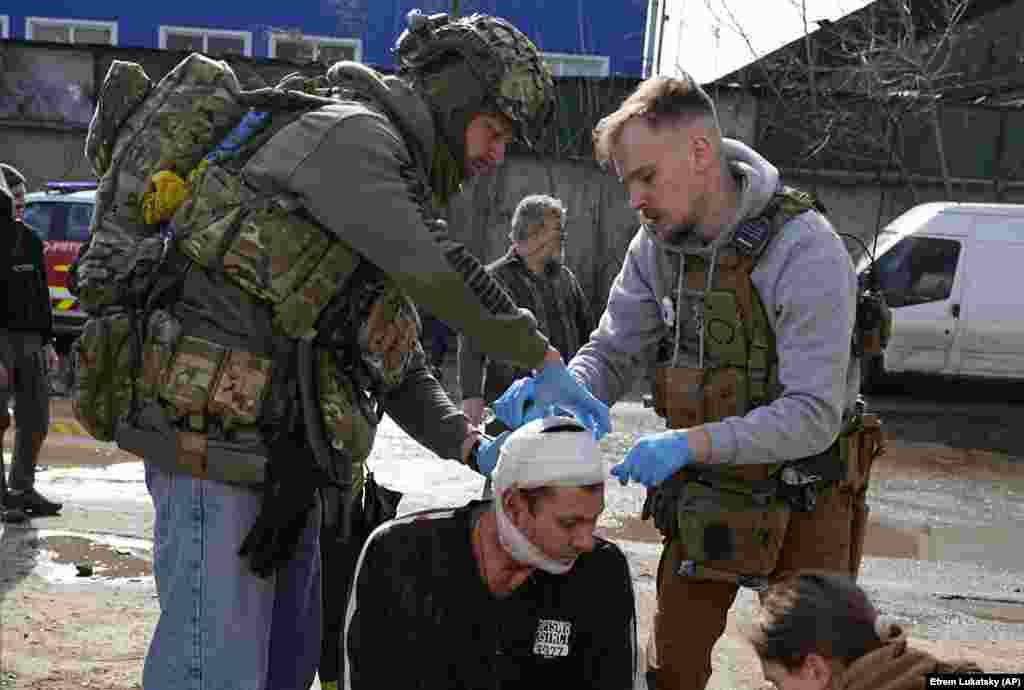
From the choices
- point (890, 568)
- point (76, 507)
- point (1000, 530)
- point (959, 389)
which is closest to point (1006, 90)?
point (959, 389)

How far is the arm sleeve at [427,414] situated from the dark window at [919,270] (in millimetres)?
11866

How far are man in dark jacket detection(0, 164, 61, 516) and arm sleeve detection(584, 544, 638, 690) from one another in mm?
4845

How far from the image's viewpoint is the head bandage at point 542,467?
2990 mm

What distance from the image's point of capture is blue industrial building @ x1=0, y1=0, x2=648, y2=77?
22844mm

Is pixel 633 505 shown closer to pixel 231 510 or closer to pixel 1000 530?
pixel 1000 530

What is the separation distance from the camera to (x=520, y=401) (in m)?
3.43

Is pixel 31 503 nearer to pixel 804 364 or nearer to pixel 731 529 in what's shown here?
pixel 731 529

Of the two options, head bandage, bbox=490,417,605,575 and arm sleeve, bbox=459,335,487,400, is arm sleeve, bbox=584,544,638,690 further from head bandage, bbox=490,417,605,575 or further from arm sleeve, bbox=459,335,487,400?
arm sleeve, bbox=459,335,487,400

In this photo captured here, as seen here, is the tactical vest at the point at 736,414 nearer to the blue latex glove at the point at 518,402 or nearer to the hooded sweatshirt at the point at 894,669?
the blue latex glove at the point at 518,402

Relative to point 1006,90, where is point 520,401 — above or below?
below

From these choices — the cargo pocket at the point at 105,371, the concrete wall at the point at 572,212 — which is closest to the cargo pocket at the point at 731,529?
the cargo pocket at the point at 105,371

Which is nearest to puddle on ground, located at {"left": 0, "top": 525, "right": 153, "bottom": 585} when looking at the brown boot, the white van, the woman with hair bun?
the brown boot

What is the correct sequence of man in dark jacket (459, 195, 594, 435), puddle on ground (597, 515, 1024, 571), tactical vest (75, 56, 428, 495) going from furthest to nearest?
puddle on ground (597, 515, 1024, 571) < man in dark jacket (459, 195, 594, 435) < tactical vest (75, 56, 428, 495)

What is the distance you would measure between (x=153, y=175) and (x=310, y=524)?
84 cm
